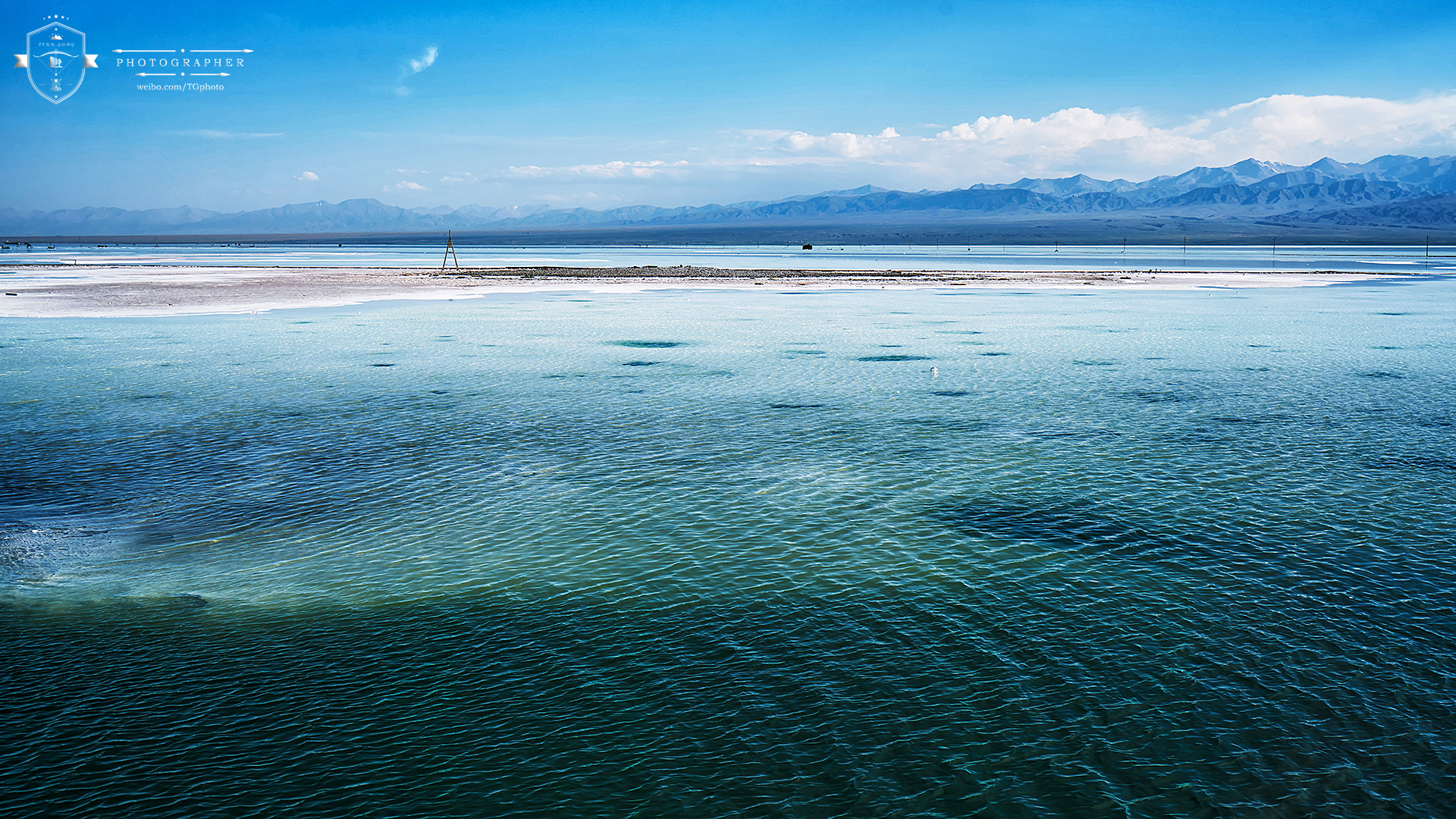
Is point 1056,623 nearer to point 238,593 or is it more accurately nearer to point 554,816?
point 554,816

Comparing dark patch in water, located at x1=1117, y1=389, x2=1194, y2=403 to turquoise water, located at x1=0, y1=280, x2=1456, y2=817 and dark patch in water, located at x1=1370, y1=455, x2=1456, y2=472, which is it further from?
dark patch in water, located at x1=1370, y1=455, x2=1456, y2=472

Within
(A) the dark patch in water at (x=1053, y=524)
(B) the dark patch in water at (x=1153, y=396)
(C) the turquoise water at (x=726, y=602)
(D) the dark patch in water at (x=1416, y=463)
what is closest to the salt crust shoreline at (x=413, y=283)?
(C) the turquoise water at (x=726, y=602)

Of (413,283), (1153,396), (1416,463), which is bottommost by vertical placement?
(1416,463)

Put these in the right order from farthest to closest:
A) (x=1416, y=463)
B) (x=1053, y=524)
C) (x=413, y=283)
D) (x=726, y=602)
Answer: (x=413, y=283) → (x=1416, y=463) → (x=1053, y=524) → (x=726, y=602)

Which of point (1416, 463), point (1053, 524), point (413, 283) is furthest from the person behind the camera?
point (413, 283)

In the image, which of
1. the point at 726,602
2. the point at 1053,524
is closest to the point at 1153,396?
the point at 1053,524

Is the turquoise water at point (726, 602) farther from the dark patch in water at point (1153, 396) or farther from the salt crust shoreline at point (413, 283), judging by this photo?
the salt crust shoreline at point (413, 283)

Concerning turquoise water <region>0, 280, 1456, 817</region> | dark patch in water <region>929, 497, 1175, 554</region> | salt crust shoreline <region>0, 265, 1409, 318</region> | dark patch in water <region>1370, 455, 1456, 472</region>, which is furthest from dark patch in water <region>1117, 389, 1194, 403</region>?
salt crust shoreline <region>0, 265, 1409, 318</region>

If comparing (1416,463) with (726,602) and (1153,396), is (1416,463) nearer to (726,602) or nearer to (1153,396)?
(1153,396)
